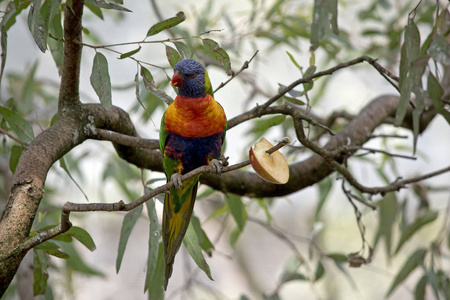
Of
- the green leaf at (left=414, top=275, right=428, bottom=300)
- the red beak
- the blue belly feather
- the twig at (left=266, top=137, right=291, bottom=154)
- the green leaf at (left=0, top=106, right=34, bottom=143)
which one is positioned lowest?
the green leaf at (left=414, top=275, right=428, bottom=300)

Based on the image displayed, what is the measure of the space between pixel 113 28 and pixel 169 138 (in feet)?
8.20

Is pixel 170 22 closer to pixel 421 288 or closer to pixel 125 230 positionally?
pixel 125 230

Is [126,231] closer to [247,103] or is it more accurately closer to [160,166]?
[160,166]

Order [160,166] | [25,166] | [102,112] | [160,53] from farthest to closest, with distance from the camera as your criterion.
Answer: [160,53], [160,166], [102,112], [25,166]

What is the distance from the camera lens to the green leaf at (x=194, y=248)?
126cm

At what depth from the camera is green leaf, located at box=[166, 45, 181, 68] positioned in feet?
4.18

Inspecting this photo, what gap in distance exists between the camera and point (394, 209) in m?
2.17

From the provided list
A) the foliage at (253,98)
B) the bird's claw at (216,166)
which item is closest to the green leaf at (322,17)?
the foliage at (253,98)

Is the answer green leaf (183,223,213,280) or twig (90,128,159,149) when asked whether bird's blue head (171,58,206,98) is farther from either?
green leaf (183,223,213,280)

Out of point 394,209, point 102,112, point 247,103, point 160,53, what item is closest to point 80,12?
point 102,112

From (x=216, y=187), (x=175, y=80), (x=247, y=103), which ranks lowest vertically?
(x=216, y=187)

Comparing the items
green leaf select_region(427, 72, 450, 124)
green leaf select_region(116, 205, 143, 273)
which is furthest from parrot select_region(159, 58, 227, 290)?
green leaf select_region(427, 72, 450, 124)

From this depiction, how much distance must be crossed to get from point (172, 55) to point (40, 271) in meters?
0.65

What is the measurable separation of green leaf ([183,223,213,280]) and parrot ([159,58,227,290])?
24 mm
